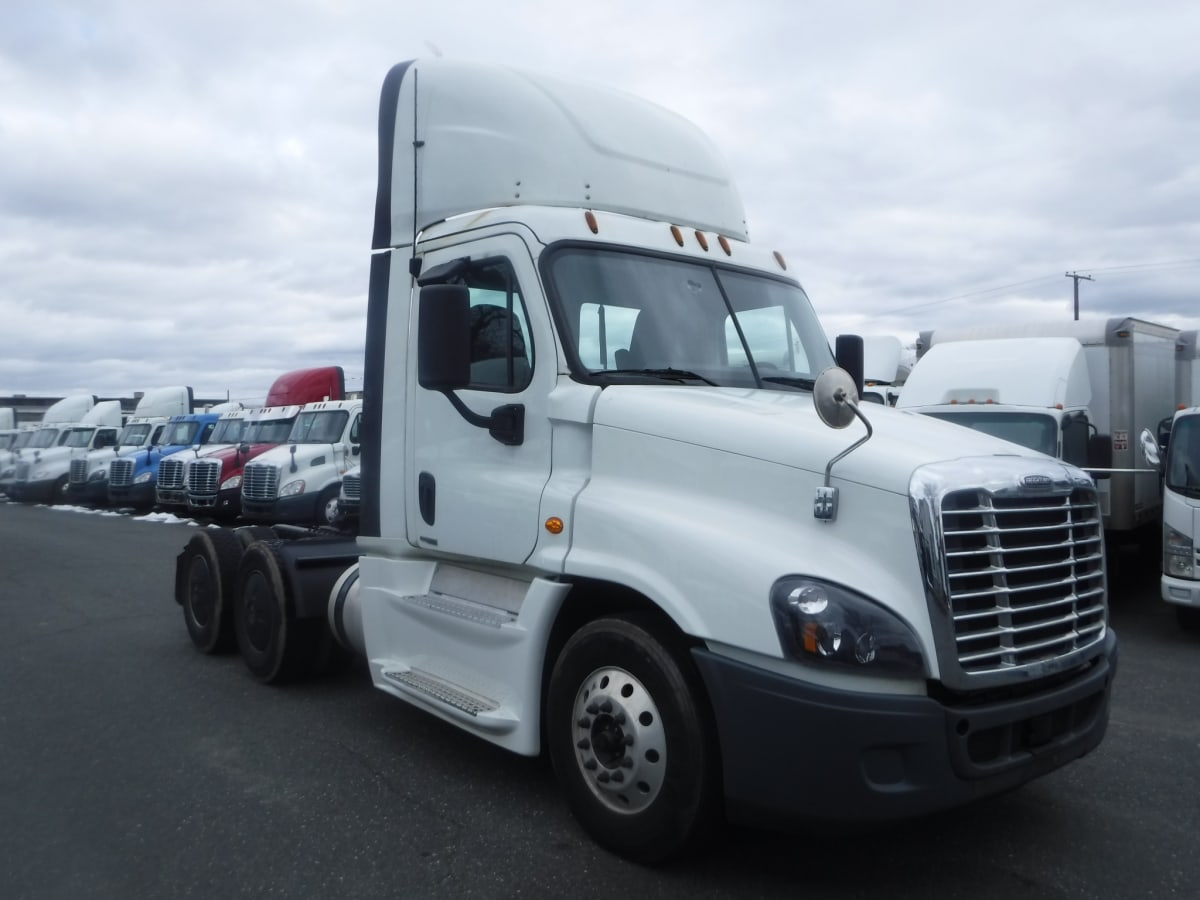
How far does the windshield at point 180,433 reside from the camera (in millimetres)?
24625

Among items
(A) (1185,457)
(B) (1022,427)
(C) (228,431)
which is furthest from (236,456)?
(A) (1185,457)

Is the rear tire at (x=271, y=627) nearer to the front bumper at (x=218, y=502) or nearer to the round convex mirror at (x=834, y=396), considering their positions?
the round convex mirror at (x=834, y=396)

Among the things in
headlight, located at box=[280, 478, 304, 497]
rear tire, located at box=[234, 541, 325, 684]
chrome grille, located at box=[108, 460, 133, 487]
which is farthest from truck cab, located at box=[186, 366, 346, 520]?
rear tire, located at box=[234, 541, 325, 684]

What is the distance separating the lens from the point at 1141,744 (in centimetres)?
571

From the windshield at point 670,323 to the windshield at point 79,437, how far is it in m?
26.2

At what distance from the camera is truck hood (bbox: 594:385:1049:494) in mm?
3766

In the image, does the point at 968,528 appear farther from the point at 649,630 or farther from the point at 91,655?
the point at 91,655

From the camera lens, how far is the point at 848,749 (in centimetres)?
349

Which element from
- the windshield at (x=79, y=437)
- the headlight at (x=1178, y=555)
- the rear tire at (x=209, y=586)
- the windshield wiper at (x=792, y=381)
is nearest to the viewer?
the windshield wiper at (x=792, y=381)

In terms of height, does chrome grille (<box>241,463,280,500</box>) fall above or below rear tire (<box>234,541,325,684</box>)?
above

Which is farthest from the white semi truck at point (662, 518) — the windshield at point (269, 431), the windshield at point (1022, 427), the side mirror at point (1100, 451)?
the windshield at point (269, 431)

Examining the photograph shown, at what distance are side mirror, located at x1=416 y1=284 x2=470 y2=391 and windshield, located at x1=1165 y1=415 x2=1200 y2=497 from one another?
22.9 ft

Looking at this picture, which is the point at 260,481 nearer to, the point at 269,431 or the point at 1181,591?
the point at 269,431

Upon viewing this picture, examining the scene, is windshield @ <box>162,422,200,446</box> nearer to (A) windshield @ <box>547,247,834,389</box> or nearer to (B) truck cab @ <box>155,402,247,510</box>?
(B) truck cab @ <box>155,402,247,510</box>
